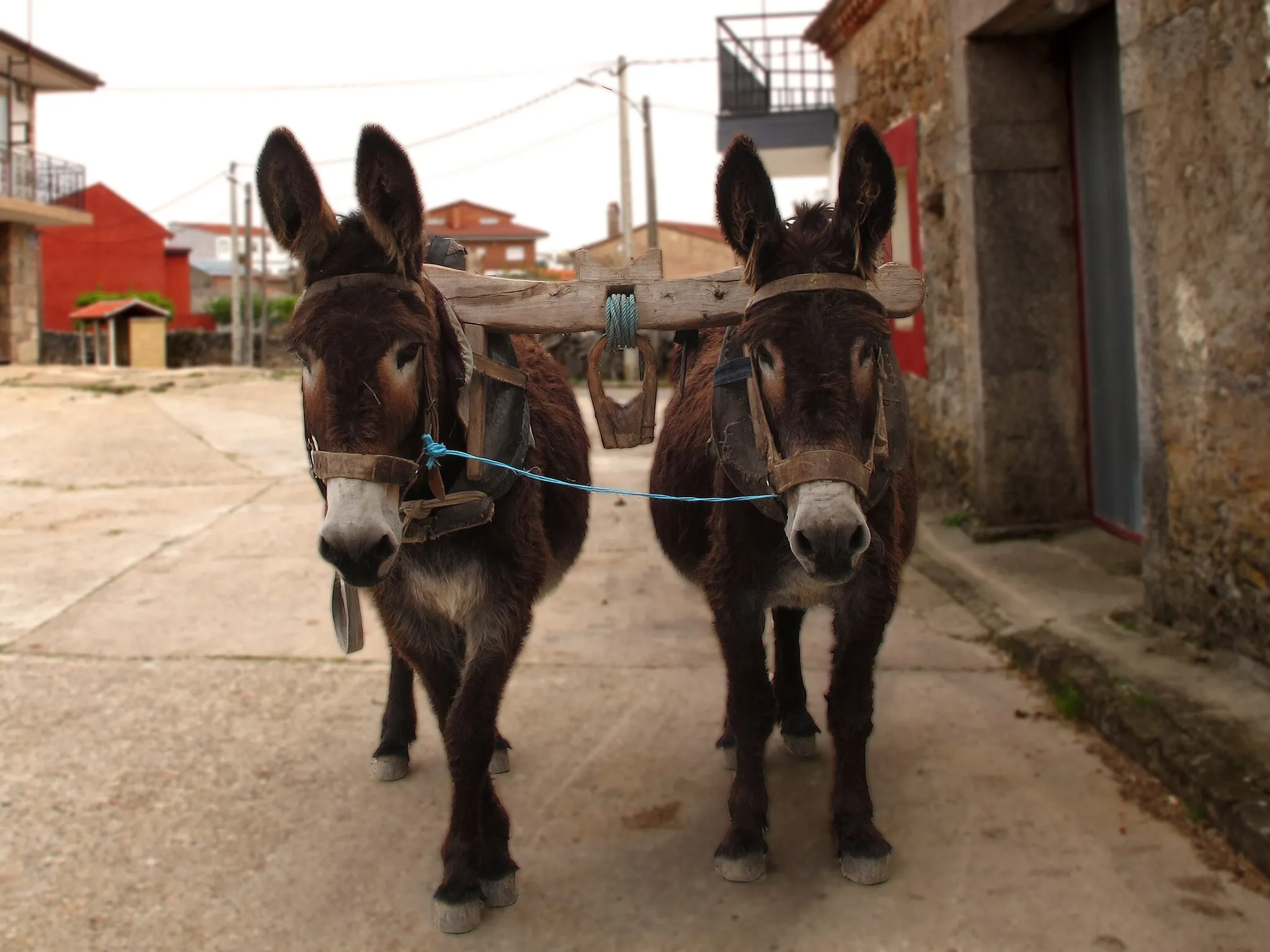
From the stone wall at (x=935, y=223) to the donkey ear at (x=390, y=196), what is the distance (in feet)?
15.7

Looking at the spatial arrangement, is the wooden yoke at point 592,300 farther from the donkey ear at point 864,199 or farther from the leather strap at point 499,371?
the donkey ear at point 864,199

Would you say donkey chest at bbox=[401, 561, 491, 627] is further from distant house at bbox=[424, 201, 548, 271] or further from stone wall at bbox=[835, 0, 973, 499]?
distant house at bbox=[424, 201, 548, 271]

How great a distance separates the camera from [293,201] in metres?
2.40

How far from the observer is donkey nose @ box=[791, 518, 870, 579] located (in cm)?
224

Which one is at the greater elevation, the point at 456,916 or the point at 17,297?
the point at 17,297

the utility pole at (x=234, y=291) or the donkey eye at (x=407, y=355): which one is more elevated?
the utility pole at (x=234, y=291)

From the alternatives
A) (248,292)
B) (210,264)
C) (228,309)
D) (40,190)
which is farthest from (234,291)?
(210,264)

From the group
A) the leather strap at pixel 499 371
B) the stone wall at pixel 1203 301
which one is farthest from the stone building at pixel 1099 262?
the leather strap at pixel 499 371

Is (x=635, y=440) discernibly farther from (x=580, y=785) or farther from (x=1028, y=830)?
(x=1028, y=830)

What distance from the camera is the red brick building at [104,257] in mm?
33812

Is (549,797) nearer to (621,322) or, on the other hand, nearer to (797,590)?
(797,590)

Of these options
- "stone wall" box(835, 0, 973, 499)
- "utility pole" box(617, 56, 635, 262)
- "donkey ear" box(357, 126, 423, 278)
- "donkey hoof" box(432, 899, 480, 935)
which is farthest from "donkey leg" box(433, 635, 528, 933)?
"utility pole" box(617, 56, 635, 262)

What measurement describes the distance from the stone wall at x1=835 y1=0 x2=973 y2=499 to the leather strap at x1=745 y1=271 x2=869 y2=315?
430cm

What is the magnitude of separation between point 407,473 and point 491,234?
6412cm
